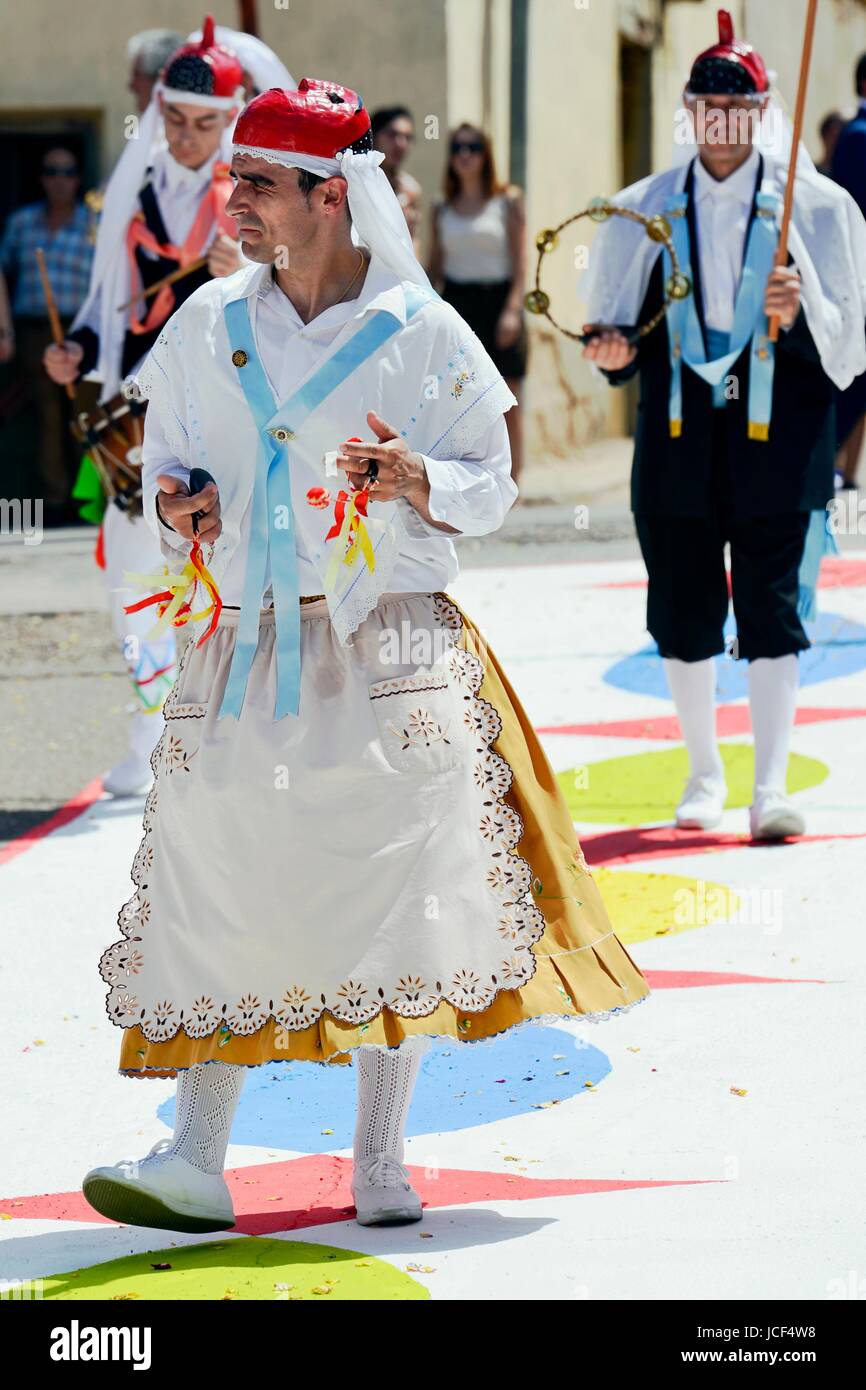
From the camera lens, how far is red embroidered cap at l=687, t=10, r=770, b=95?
5875 millimetres

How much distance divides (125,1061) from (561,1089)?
1023mm

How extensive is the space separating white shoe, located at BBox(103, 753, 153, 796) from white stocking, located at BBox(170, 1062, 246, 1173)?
10.9 ft

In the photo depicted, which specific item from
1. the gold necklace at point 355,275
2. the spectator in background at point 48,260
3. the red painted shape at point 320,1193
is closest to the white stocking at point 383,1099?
the red painted shape at point 320,1193

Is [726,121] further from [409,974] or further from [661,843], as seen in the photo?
[409,974]

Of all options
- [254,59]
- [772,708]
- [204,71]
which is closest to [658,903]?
[772,708]

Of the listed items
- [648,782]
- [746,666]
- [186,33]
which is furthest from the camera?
[186,33]

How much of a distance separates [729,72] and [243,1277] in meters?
3.50

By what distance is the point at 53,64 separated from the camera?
14.4 meters

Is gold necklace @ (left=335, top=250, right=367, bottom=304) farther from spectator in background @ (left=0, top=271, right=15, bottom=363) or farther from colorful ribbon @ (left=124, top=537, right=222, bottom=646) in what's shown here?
spectator in background @ (left=0, top=271, right=15, bottom=363)

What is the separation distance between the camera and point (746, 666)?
26.2 ft

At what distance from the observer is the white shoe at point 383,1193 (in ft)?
12.1

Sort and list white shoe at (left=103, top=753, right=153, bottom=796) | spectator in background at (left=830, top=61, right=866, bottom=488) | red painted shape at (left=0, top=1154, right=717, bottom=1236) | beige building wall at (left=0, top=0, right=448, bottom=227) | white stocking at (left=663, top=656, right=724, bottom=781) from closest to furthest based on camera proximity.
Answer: red painted shape at (left=0, top=1154, right=717, bottom=1236)
white stocking at (left=663, top=656, right=724, bottom=781)
white shoe at (left=103, top=753, right=153, bottom=796)
spectator in background at (left=830, top=61, right=866, bottom=488)
beige building wall at (left=0, top=0, right=448, bottom=227)

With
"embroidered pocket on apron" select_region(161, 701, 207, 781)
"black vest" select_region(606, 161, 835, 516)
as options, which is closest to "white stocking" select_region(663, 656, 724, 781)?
"black vest" select_region(606, 161, 835, 516)

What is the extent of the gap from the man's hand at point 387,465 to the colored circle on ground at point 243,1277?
3.65ft
